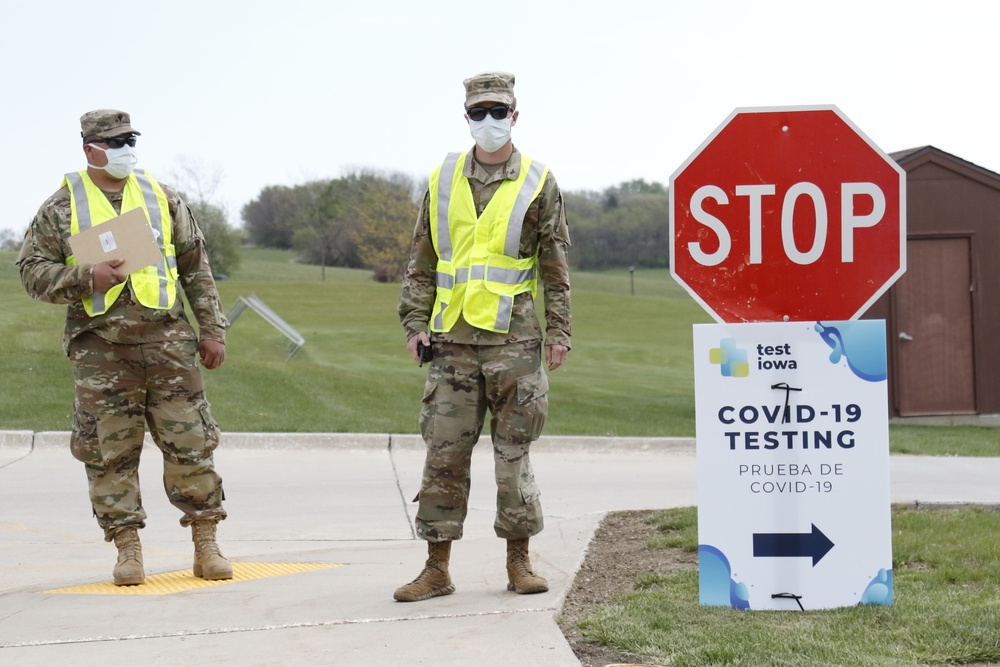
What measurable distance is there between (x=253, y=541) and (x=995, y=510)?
4615mm

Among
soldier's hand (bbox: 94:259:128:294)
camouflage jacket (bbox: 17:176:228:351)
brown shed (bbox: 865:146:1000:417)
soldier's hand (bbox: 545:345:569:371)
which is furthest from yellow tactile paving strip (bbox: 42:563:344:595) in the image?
brown shed (bbox: 865:146:1000:417)

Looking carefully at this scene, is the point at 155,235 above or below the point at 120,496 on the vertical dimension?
above

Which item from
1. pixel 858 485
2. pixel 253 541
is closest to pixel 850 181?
pixel 858 485

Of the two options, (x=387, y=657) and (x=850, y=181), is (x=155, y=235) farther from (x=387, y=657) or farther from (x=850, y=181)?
(x=850, y=181)

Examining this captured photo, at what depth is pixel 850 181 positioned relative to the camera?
4.77 metres

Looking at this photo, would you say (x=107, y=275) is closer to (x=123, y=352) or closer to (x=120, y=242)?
(x=120, y=242)

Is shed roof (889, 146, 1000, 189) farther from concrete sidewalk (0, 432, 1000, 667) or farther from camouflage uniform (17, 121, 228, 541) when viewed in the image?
camouflage uniform (17, 121, 228, 541)

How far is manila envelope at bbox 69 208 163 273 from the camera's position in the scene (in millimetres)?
5844

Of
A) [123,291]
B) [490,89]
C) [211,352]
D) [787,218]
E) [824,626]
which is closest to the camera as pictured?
[824,626]

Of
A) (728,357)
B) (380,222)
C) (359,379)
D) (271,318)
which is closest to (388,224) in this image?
(380,222)

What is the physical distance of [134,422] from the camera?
238 inches

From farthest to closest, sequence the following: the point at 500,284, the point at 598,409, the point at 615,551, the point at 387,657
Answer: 1. the point at 598,409
2. the point at 615,551
3. the point at 500,284
4. the point at 387,657

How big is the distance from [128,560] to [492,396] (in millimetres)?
1968

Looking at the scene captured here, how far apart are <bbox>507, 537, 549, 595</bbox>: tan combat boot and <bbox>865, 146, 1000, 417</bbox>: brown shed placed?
11520 millimetres
